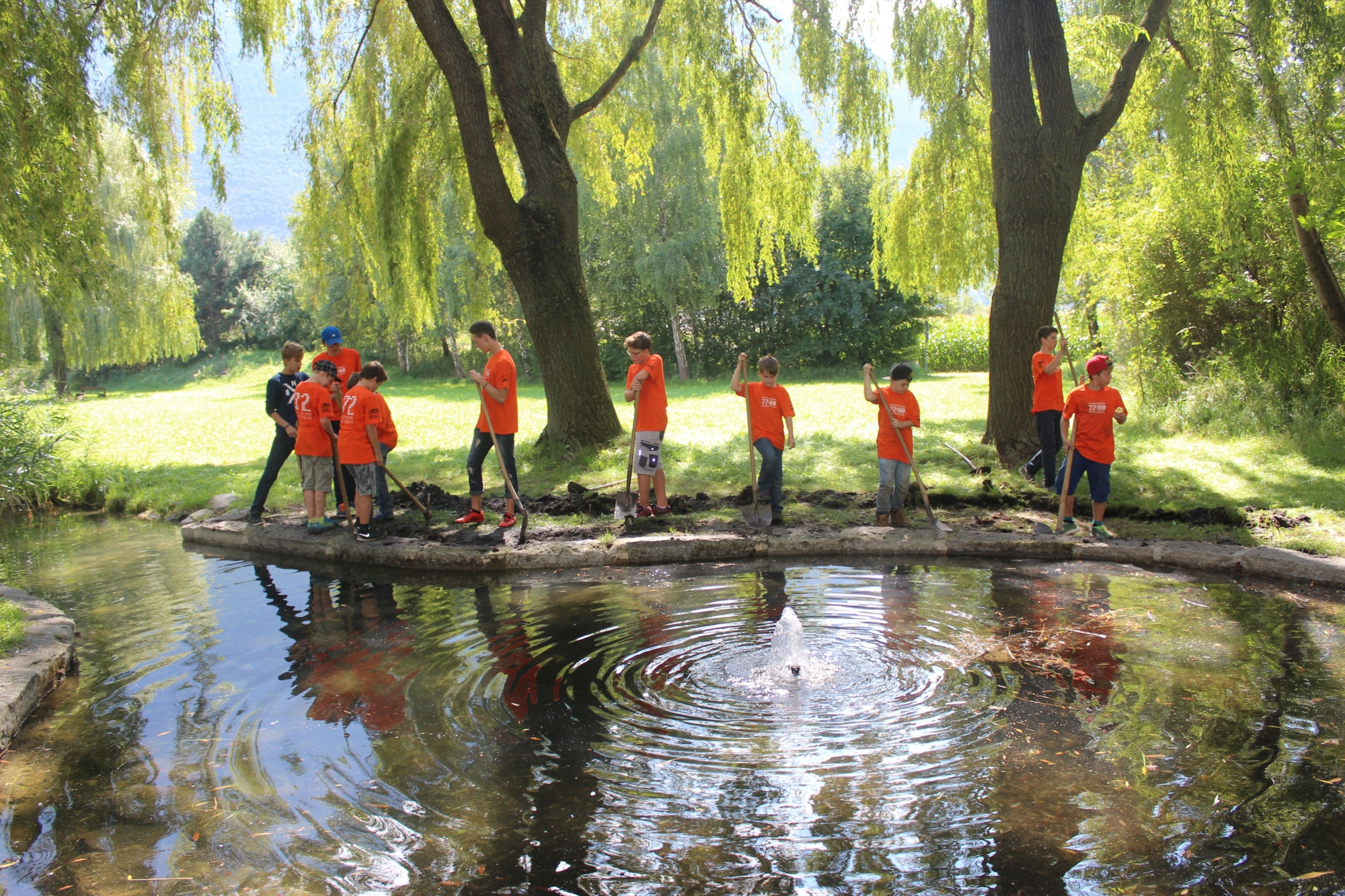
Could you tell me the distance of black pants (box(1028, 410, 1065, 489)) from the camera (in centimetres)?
985

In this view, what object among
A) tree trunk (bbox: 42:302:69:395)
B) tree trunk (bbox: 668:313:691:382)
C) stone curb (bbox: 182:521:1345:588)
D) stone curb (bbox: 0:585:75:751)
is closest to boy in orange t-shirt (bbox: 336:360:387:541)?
stone curb (bbox: 182:521:1345:588)

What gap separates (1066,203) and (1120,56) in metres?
2.75

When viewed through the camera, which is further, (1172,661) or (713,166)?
(713,166)

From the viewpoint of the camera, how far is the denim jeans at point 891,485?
28.8ft

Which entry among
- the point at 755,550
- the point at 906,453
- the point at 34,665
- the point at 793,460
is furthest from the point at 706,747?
the point at 793,460

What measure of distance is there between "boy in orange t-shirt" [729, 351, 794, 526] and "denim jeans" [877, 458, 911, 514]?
36.6 inches

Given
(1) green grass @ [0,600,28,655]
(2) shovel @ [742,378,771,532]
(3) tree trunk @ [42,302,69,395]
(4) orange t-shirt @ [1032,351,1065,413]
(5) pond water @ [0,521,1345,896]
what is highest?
(3) tree trunk @ [42,302,69,395]

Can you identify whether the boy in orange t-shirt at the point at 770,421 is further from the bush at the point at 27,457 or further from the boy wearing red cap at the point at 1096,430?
the bush at the point at 27,457

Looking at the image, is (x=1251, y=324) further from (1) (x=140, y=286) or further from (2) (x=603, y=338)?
(1) (x=140, y=286)

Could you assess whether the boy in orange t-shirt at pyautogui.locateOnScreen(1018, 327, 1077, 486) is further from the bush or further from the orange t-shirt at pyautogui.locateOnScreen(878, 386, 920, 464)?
the bush

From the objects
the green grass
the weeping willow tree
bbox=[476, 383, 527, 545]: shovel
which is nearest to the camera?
the green grass

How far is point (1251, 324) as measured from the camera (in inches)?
550

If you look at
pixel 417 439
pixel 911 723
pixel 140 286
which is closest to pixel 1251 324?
pixel 911 723

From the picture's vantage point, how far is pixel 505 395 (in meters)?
8.95
